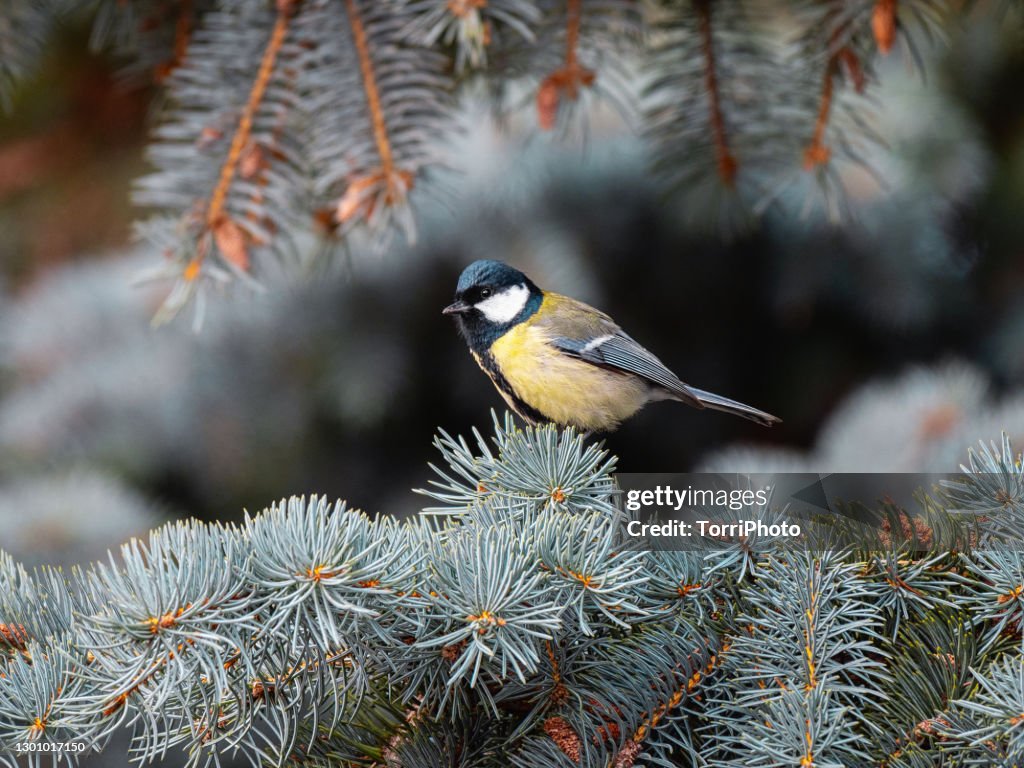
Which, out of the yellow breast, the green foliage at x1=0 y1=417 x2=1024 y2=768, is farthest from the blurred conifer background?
the green foliage at x1=0 y1=417 x2=1024 y2=768

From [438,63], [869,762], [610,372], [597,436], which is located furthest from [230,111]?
[869,762]

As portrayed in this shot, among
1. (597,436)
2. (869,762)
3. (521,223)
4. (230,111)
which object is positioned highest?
(230,111)

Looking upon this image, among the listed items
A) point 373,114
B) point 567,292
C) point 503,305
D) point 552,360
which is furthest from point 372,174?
point 567,292

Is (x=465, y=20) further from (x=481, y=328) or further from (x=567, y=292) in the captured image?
(x=567, y=292)

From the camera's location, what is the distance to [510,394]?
1.72 m

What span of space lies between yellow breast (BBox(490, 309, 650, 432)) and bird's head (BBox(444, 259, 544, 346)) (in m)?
0.03

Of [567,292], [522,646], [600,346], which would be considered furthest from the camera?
[567,292]

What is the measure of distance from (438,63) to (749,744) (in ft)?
4.16

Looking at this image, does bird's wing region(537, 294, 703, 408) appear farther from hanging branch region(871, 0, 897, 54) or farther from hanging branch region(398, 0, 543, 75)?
hanging branch region(871, 0, 897, 54)

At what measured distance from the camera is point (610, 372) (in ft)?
5.79

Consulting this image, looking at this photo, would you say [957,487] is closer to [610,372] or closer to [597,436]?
[610,372]

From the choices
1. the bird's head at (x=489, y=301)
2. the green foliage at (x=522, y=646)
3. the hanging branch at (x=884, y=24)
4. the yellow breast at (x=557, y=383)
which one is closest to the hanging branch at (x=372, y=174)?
the bird's head at (x=489, y=301)

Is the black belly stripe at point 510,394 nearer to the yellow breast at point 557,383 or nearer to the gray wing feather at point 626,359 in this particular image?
the yellow breast at point 557,383

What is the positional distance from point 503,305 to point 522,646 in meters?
0.96
